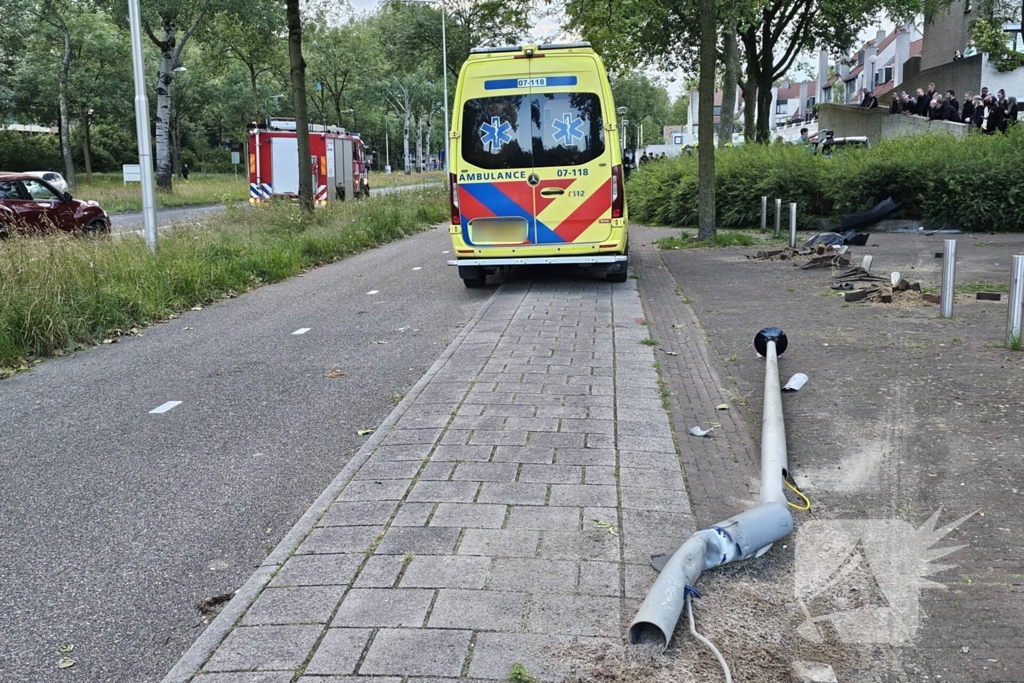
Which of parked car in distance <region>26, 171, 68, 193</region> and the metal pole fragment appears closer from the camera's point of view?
the metal pole fragment

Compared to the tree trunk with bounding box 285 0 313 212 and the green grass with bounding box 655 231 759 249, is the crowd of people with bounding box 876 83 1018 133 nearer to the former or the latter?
the green grass with bounding box 655 231 759 249

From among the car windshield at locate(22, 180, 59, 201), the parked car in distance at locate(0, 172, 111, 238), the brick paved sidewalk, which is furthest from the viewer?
the car windshield at locate(22, 180, 59, 201)

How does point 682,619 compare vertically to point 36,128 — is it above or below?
below

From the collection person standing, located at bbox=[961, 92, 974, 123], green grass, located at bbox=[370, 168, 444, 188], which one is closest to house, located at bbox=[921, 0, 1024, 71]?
person standing, located at bbox=[961, 92, 974, 123]

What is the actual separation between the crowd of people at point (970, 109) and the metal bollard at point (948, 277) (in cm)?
1509

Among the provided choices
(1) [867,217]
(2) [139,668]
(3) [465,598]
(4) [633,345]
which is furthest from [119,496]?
(1) [867,217]

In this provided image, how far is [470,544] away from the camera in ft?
13.0

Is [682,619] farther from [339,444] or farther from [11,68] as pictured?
[11,68]

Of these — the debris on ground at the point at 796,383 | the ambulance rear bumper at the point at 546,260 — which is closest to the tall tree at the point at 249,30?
the ambulance rear bumper at the point at 546,260

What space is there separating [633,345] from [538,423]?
2.60m

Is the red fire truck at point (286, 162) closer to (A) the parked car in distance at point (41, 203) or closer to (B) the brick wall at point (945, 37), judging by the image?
(A) the parked car in distance at point (41, 203)

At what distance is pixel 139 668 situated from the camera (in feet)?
10.6

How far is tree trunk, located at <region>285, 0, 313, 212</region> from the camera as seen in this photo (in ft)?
63.3

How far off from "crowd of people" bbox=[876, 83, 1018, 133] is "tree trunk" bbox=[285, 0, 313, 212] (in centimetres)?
1587
